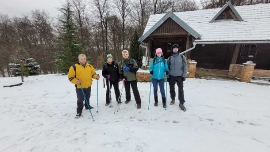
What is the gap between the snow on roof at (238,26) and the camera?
7.69 metres

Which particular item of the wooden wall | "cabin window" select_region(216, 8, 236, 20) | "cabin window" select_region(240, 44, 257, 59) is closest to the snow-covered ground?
the wooden wall

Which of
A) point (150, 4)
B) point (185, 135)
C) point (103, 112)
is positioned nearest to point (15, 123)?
point (103, 112)

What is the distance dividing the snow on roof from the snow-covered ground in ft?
17.3

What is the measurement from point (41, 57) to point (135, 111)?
2187 cm

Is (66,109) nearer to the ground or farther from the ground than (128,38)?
nearer to the ground

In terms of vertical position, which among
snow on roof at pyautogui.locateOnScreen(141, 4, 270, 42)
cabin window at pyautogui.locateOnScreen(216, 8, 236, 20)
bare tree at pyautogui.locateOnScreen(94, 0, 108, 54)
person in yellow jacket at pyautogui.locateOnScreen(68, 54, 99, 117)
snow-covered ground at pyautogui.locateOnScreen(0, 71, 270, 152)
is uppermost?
bare tree at pyautogui.locateOnScreen(94, 0, 108, 54)

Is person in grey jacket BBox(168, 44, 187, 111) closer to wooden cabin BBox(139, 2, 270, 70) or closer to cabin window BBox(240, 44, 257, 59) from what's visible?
wooden cabin BBox(139, 2, 270, 70)

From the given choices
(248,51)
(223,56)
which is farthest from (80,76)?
(248,51)

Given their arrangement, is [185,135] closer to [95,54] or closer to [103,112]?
[103,112]

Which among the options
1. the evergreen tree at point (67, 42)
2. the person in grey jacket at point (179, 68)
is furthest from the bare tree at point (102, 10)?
the person in grey jacket at point (179, 68)

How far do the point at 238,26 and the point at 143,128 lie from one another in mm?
10115

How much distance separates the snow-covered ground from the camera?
7.28ft

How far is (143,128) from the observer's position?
2709mm

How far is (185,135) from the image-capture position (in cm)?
248
